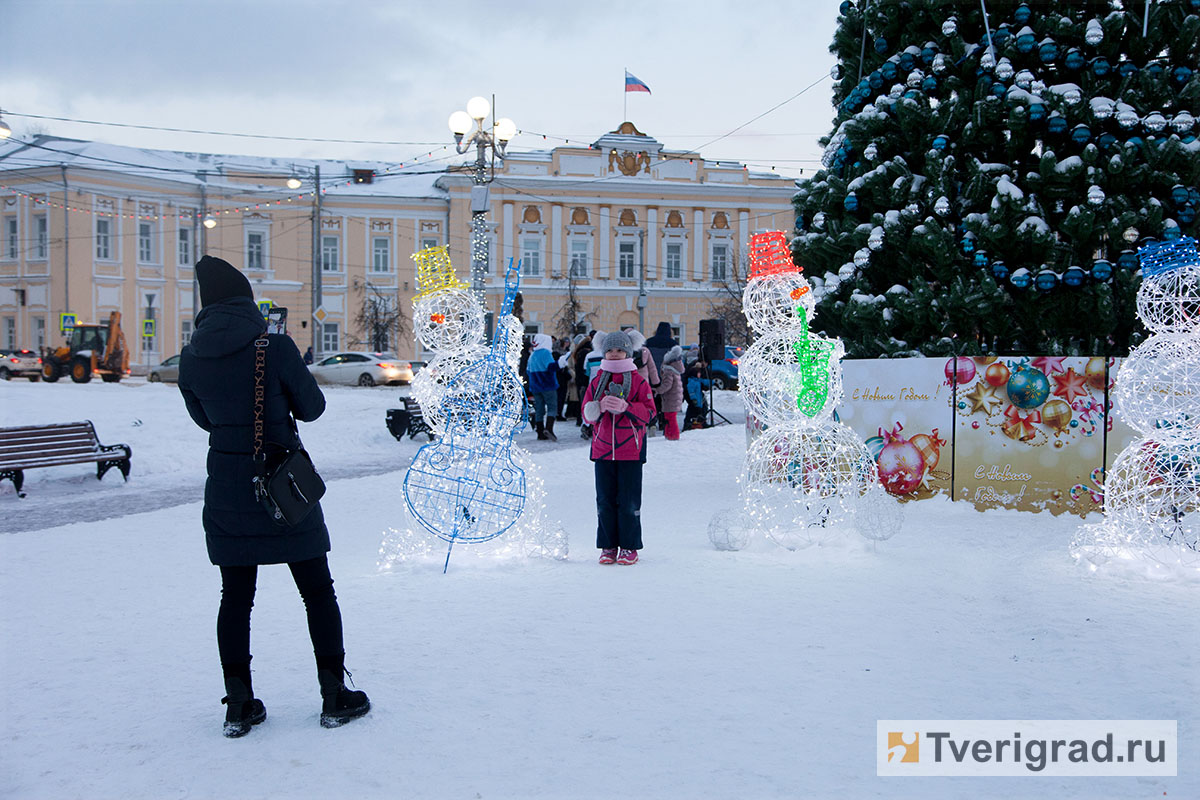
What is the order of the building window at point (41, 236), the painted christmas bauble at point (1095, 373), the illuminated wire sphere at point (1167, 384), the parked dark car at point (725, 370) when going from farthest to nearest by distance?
the building window at point (41, 236) < the parked dark car at point (725, 370) < the painted christmas bauble at point (1095, 373) < the illuminated wire sphere at point (1167, 384)

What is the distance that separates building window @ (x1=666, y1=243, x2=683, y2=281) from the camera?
49.6m

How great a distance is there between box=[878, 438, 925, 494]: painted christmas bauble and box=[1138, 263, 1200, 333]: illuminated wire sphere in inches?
123

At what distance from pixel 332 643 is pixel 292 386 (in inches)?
40.4

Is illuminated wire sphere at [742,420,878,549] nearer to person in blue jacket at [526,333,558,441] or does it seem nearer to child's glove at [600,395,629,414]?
child's glove at [600,395,629,414]

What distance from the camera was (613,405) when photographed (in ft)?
21.8

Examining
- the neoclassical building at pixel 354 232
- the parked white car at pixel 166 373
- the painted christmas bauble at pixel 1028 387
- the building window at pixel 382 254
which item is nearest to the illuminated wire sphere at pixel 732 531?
the painted christmas bauble at pixel 1028 387

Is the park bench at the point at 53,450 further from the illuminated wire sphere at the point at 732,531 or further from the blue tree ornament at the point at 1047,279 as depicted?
the blue tree ornament at the point at 1047,279

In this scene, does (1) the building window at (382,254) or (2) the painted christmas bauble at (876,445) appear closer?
(2) the painted christmas bauble at (876,445)

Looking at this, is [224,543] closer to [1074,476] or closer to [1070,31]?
[1074,476]

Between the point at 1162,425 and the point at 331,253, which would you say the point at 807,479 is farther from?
the point at 331,253

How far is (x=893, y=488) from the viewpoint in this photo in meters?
9.16

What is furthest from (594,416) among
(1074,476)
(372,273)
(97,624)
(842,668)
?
(372,273)

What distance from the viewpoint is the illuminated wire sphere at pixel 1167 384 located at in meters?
5.94
